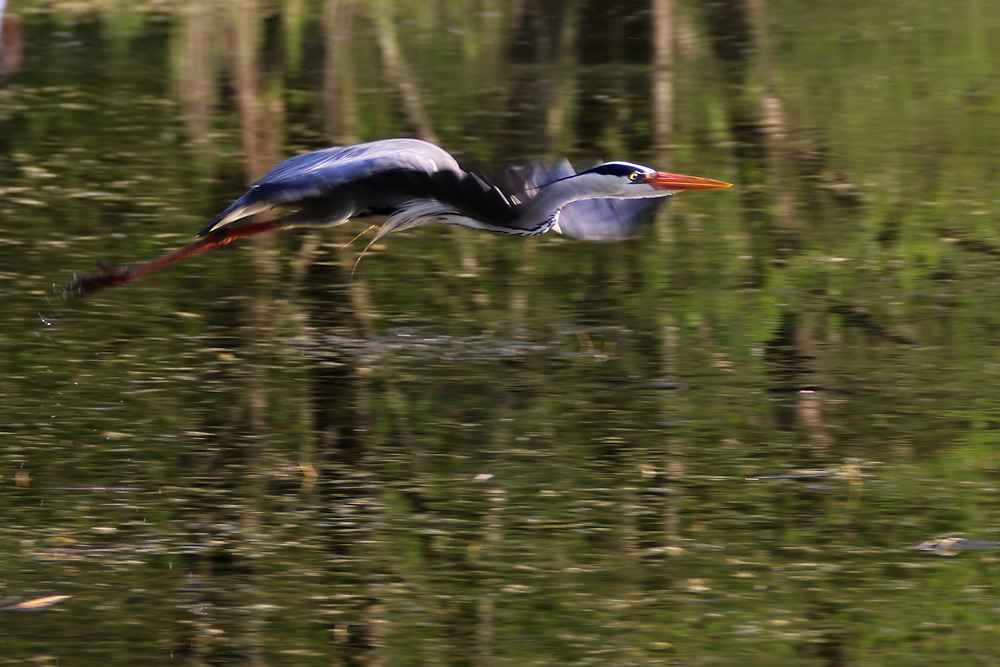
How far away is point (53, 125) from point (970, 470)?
7.37 m

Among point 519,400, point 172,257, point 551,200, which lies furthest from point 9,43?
point 551,200

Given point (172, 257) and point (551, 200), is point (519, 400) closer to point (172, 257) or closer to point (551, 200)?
point (551, 200)

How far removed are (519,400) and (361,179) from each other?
38.4 inches

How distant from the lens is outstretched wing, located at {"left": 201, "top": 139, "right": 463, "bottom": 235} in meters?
5.20

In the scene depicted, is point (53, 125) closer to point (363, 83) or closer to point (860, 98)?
point (363, 83)

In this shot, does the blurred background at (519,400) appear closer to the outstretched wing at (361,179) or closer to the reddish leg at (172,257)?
the reddish leg at (172,257)

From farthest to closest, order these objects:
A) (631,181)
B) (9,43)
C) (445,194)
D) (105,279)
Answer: (9,43), (105,279), (631,181), (445,194)

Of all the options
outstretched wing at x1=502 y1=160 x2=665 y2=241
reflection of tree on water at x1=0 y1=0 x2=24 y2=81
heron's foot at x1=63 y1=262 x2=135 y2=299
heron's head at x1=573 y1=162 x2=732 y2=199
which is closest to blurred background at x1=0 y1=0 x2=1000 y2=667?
heron's foot at x1=63 y1=262 x2=135 y2=299

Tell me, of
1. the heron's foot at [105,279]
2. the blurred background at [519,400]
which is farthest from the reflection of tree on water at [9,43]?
the heron's foot at [105,279]

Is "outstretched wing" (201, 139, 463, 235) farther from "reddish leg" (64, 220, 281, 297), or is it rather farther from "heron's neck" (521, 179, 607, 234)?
"heron's neck" (521, 179, 607, 234)

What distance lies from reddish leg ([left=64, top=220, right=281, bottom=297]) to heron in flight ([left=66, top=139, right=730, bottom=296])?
0.04ft

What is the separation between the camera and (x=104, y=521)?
462 cm

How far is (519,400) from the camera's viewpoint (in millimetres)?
5637

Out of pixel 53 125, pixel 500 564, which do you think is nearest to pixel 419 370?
pixel 500 564
